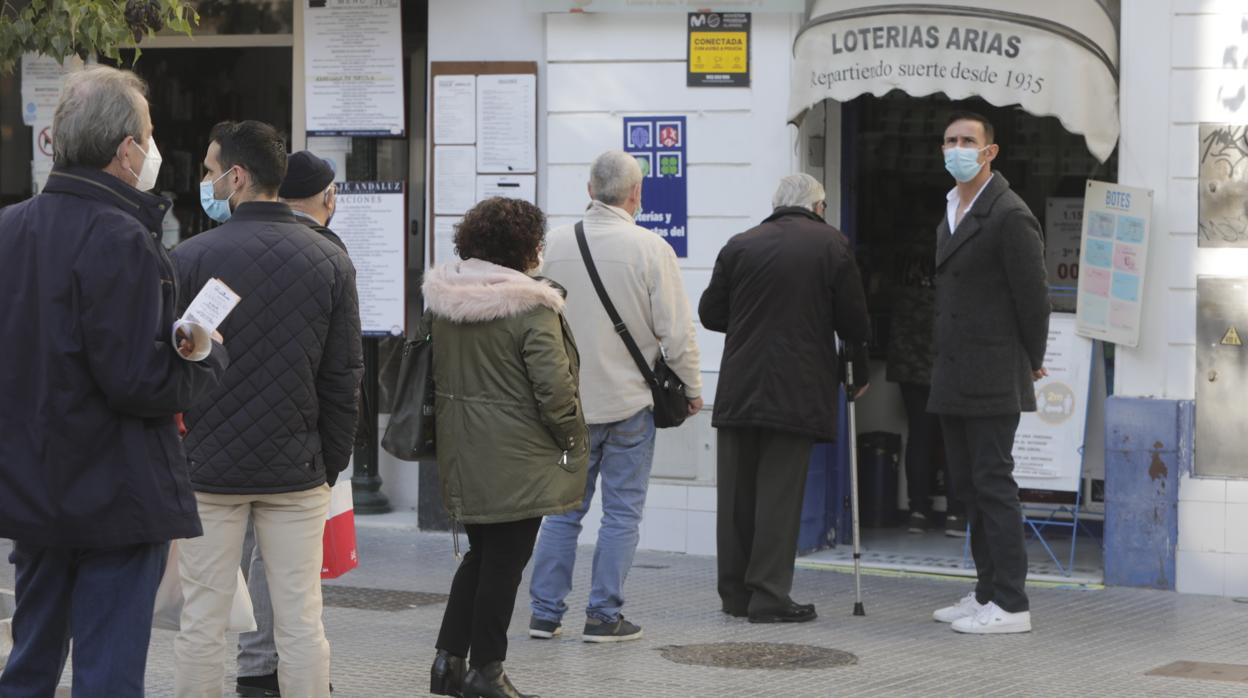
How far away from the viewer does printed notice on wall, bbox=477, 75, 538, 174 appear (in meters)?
10.4

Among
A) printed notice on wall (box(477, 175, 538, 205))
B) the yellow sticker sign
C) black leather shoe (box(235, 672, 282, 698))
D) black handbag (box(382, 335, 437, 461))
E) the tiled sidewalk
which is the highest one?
the yellow sticker sign

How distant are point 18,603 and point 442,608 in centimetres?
421

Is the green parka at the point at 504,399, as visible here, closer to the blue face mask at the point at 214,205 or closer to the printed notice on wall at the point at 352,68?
the blue face mask at the point at 214,205

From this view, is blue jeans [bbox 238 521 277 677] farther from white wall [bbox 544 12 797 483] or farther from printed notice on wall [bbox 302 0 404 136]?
printed notice on wall [bbox 302 0 404 136]

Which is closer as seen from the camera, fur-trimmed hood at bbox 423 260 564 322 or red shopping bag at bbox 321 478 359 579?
red shopping bag at bbox 321 478 359 579

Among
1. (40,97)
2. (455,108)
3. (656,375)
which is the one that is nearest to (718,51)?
(455,108)

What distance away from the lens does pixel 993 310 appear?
7.88 metres

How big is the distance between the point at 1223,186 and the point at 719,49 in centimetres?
269

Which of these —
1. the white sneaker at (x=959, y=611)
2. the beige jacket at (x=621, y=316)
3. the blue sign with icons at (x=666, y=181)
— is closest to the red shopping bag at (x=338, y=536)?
the beige jacket at (x=621, y=316)

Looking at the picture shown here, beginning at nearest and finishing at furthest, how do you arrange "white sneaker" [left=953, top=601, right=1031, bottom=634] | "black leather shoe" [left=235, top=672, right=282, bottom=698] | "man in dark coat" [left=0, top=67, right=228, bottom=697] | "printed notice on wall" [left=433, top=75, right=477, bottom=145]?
"man in dark coat" [left=0, top=67, right=228, bottom=697], "black leather shoe" [left=235, top=672, right=282, bottom=698], "white sneaker" [left=953, top=601, right=1031, bottom=634], "printed notice on wall" [left=433, top=75, right=477, bottom=145]

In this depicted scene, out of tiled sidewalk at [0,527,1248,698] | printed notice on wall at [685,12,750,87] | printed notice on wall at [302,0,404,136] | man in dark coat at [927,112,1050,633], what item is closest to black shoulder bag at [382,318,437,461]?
tiled sidewalk at [0,527,1248,698]

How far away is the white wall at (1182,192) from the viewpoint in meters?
8.81

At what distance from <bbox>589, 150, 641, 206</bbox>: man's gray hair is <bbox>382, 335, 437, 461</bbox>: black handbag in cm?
150

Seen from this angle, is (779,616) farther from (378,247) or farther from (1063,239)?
(378,247)
